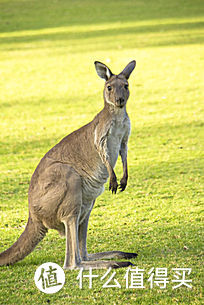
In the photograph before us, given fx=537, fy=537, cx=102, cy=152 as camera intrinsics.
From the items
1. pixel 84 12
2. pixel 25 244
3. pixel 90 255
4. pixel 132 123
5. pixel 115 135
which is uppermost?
pixel 84 12

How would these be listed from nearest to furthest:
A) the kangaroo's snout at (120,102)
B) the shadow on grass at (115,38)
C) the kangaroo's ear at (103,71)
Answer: the kangaroo's snout at (120,102)
the kangaroo's ear at (103,71)
the shadow on grass at (115,38)

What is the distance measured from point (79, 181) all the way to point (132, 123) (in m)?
5.76

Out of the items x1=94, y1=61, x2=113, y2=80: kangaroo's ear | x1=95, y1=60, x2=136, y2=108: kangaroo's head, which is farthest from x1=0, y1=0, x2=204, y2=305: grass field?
x1=94, y1=61, x2=113, y2=80: kangaroo's ear

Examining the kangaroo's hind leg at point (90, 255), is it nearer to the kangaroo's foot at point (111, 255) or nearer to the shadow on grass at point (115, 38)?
the kangaroo's foot at point (111, 255)

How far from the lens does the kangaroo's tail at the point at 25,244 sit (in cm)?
430

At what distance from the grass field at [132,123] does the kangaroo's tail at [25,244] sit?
11cm

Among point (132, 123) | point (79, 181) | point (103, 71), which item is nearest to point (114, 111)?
point (103, 71)

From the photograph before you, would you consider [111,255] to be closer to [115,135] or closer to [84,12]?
[115,135]

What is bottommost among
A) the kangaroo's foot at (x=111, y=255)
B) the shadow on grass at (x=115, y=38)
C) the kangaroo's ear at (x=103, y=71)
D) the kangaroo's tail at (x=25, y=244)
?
the kangaroo's foot at (x=111, y=255)

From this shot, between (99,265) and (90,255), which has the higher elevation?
(90,255)

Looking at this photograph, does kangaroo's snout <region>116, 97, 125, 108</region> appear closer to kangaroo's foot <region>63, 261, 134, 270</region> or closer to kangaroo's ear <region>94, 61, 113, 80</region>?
kangaroo's ear <region>94, 61, 113, 80</region>

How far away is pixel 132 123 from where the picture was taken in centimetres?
993

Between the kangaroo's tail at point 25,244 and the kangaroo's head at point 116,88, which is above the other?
the kangaroo's head at point 116,88

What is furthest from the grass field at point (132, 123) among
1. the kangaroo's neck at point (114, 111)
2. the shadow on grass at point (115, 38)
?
the kangaroo's neck at point (114, 111)
